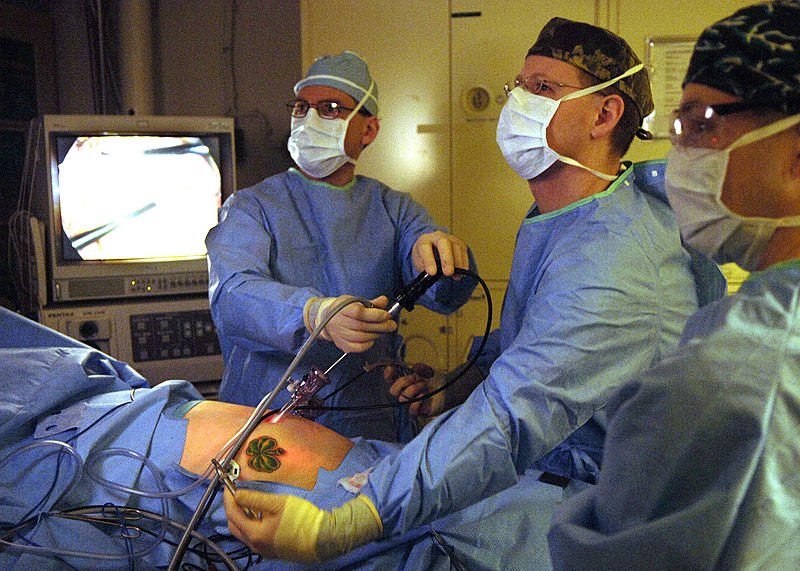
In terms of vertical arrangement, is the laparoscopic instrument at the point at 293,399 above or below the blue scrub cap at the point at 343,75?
below

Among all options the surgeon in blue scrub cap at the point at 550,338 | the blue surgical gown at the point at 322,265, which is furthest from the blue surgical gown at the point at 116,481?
the blue surgical gown at the point at 322,265

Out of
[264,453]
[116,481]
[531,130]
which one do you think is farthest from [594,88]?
[116,481]

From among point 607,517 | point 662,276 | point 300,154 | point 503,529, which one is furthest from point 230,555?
point 300,154

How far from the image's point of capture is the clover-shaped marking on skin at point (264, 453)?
135 centimetres

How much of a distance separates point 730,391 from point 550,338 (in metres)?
0.48

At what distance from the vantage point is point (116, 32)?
317 centimetres

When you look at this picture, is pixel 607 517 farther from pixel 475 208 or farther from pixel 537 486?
pixel 475 208

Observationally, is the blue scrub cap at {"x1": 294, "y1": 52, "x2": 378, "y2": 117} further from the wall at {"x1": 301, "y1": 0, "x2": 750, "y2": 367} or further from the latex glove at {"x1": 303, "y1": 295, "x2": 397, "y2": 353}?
the latex glove at {"x1": 303, "y1": 295, "x2": 397, "y2": 353}

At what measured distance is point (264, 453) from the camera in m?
1.37

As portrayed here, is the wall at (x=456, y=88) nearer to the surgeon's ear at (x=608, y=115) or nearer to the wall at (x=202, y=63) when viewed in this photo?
the wall at (x=202, y=63)

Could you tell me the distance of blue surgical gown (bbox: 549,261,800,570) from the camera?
2.25 feet

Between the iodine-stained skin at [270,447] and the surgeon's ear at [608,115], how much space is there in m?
0.79

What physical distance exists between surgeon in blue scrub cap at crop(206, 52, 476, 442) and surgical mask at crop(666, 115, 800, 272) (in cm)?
80

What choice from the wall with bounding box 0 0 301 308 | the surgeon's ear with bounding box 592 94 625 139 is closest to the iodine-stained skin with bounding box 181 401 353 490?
the surgeon's ear with bounding box 592 94 625 139
